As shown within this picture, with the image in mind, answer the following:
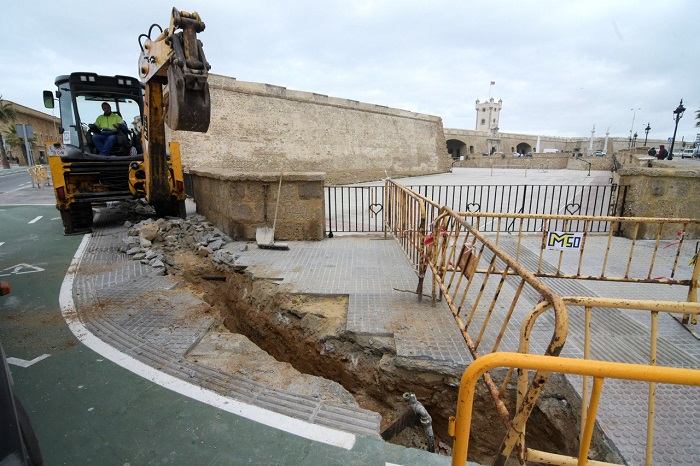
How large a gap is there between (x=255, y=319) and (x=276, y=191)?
289 centimetres

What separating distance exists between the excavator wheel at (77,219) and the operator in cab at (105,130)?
1318 mm

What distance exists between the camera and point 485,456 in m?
3.09

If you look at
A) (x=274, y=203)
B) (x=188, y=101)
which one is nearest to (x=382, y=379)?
(x=188, y=101)

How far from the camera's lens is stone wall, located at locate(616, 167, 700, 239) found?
22.7ft

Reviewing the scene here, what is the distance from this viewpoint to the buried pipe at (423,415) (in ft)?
9.14

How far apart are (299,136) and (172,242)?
15.6 meters

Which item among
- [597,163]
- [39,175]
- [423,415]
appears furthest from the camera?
[597,163]

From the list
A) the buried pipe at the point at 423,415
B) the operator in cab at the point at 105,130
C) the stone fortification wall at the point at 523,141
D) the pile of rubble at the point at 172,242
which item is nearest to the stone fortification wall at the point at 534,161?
the stone fortification wall at the point at 523,141

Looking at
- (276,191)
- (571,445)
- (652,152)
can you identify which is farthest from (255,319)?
(652,152)

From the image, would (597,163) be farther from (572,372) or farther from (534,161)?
(572,372)

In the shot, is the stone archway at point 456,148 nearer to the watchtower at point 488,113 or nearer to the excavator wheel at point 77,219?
the watchtower at point 488,113

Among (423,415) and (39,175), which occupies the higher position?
(39,175)

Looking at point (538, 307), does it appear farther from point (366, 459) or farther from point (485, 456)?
point (485, 456)

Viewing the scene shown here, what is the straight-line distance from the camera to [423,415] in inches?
116
